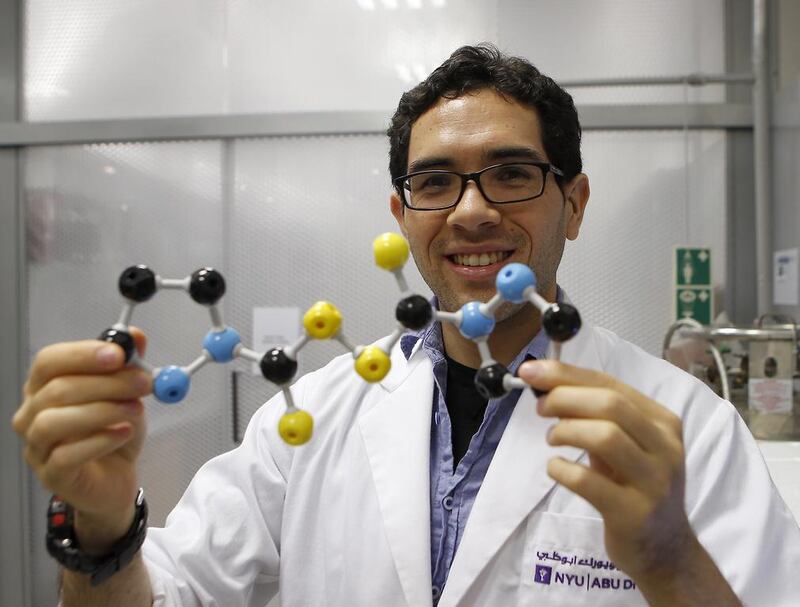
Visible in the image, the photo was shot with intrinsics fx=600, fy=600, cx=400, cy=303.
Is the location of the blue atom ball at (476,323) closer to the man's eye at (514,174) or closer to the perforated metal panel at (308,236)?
the man's eye at (514,174)

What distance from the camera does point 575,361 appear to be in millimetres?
1022

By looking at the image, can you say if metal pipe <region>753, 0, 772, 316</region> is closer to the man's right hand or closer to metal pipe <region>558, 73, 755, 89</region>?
metal pipe <region>558, 73, 755, 89</region>

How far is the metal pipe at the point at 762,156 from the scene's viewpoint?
1739 millimetres

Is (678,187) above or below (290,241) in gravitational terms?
above

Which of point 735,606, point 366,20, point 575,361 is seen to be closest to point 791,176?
point 575,361

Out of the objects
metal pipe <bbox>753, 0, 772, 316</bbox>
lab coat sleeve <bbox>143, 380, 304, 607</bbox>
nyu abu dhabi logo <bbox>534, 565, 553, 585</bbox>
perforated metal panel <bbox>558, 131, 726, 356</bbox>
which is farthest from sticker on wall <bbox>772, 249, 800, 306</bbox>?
lab coat sleeve <bbox>143, 380, 304, 607</bbox>

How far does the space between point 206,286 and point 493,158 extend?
51 cm

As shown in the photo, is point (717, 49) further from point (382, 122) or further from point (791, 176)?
point (382, 122)

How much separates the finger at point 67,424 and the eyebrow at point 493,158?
1.89ft

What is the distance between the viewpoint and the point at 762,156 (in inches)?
69.5

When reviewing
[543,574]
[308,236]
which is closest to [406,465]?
[543,574]

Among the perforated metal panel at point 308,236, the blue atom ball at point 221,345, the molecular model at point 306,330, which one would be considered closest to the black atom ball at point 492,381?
the molecular model at point 306,330

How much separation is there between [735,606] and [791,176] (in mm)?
1487

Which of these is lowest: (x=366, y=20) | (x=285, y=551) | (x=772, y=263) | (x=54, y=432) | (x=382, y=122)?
(x=285, y=551)
